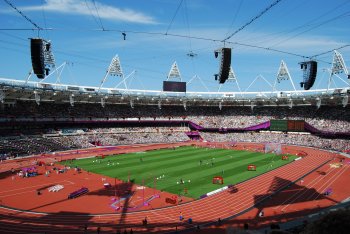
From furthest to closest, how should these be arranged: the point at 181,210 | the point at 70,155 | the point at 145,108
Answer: the point at 145,108 < the point at 70,155 < the point at 181,210

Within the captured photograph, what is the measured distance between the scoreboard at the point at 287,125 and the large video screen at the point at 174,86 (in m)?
29.6

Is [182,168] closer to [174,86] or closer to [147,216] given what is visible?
[147,216]

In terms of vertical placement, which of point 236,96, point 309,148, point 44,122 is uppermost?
point 236,96

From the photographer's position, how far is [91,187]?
114 feet

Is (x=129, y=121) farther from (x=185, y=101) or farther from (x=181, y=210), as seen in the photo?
(x=181, y=210)

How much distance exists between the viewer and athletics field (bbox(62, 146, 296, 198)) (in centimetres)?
3533

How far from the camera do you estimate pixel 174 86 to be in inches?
3656

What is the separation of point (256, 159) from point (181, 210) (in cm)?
3097

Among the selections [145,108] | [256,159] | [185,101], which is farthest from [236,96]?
[256,159]

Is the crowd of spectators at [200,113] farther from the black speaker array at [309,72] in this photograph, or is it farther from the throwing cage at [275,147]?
the black speaker array at [309,72]

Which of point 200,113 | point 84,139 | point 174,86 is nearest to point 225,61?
point 84,139

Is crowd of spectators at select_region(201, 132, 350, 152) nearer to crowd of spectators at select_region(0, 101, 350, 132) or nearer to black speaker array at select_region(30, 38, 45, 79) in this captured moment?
crowd of spectators at select_region(0, 101, 350, 132)

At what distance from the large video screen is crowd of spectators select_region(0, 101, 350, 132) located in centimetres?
698

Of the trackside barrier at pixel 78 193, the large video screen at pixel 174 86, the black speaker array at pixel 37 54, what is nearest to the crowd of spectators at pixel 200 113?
the large video screen at pixel 174 86
